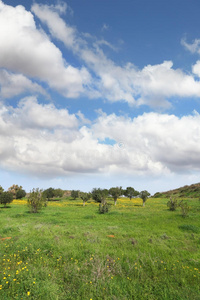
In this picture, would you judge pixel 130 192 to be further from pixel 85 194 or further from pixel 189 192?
pixel 85 194

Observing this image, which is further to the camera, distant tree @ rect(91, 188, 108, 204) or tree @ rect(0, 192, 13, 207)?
distant tree @ rect(91, 188, 108, 204)

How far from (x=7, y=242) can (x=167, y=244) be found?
1182 cm

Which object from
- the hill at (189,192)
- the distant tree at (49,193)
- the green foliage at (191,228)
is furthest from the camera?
the distant tree at (49,193)

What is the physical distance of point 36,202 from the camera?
30.2m

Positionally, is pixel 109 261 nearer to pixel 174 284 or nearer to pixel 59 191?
pixel 174 284

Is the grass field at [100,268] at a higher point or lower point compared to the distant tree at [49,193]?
lower

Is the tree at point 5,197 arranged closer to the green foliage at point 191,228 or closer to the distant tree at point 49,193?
the distant tree at point 49,193

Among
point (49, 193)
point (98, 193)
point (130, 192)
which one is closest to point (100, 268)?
point (98, 193)

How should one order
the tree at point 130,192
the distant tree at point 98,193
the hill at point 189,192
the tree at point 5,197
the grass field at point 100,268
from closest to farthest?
1. the grass field at point 100,268
2. the tree at point 5,197
3. the distant tree at point 98,193
4. the hill at point 189,192
5. the tree at point 130,192

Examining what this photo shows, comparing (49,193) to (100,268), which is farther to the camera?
(49,193)

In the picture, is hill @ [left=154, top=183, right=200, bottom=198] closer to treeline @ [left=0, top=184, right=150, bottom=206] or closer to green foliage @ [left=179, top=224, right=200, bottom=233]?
treeline @ [left=0, top=184, right=150, bottom=206]

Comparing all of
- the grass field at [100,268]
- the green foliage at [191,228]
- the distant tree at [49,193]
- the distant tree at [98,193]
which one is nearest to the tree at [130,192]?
the distant tree at [98,193]

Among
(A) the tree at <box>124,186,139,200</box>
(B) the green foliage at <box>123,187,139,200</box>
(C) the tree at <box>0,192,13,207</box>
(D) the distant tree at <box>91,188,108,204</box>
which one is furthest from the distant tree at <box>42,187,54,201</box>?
(A) the tree at <box>124,186,139,200</box>

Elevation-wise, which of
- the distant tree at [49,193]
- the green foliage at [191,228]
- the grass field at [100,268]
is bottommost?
the grass field at [100,268]
